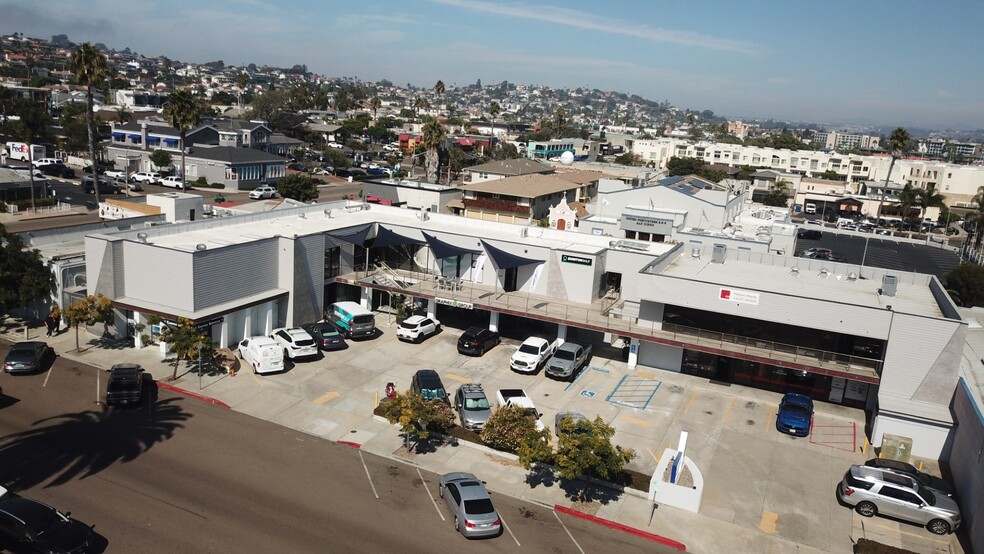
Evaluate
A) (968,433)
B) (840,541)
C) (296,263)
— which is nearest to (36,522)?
(296,263)

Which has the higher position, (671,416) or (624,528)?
(671,416)

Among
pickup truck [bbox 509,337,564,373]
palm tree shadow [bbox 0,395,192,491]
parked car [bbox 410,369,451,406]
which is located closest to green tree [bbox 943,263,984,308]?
pickup truck [bbox 509,337,564,373]

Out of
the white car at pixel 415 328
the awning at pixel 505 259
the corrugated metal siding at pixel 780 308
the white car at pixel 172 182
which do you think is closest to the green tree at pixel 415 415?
the white car at pixel 415 328

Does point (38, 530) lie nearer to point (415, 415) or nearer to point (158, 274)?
point (415, 415)

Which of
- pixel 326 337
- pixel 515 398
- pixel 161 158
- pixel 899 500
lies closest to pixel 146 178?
pixel 161 158

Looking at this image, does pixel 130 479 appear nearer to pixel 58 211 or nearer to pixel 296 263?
pixel 296 263

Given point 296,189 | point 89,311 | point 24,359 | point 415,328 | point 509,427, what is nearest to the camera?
point 509,427

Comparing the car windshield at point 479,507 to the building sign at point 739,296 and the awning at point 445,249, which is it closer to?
the building sign at point 739,296
